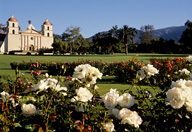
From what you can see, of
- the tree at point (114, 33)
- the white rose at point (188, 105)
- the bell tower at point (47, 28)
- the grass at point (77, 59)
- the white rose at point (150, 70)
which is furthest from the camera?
the bell tower at point (47, 28)

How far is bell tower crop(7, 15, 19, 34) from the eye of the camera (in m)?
66.4

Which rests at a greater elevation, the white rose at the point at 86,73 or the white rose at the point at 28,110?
the white rose at the point at 86,73

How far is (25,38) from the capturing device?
225 feet

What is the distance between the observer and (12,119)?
1.57m

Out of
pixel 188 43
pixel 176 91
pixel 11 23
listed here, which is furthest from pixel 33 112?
pixel 11 23

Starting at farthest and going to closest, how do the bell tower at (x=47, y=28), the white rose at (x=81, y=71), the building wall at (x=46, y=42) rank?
the bell tower at (x=47, y=28) < the building wall at (x=46, y=42) < the white rose at (x=81, y=71)

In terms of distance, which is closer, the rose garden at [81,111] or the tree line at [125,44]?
the rose garden at [81,111]

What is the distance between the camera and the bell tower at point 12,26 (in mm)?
66438

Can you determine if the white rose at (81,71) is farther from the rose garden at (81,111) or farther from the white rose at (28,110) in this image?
the white rose at (28,110)

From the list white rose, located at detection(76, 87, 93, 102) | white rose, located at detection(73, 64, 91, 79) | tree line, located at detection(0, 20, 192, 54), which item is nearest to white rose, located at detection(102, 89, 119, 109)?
white rose, located at detection(76, 87, 93, 102)

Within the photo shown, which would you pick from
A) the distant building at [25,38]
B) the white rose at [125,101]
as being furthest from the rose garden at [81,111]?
the distant building at [25,38]

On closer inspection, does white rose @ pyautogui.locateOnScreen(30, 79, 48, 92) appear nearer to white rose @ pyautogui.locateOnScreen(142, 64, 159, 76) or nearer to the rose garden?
the rose garden

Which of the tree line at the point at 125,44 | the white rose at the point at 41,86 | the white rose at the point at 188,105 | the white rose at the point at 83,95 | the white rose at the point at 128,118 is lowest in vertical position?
the white rose at the point at 128,118

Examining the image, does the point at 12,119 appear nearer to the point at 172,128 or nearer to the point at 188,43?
the point at 172,128
